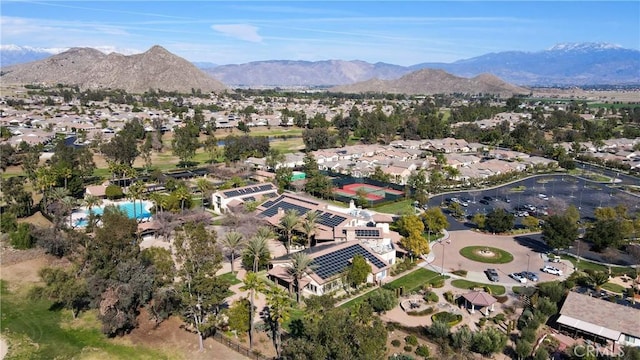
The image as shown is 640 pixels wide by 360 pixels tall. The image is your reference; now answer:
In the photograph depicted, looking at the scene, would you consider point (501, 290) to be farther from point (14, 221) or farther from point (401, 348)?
point (14, 221)

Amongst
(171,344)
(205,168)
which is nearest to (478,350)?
(171,344)

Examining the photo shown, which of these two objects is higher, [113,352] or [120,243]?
[120,243]

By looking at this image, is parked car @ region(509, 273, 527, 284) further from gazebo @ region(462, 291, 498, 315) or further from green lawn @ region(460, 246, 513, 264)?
gazebo @ region(462, 291, 498, 315)

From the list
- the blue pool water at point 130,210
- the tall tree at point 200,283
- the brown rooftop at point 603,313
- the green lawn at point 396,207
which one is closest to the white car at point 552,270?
the brown rooftop at point 603,313

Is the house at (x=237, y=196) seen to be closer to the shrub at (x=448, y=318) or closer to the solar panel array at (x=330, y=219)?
the solar panel array at (x=330, y=219)

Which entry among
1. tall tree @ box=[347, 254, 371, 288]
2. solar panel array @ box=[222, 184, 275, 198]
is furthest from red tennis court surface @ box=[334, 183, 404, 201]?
tall tree @ box=[347, 254, 371, 288]

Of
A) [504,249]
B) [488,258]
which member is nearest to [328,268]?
[488,258]

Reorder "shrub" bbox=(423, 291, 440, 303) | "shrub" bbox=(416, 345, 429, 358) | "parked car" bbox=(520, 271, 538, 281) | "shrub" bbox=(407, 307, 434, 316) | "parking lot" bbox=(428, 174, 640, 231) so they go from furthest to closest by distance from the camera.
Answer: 1. "parking lot" bbox=(428, 174, 640, 231)
2. "parked car" bbox=(520, 271, 538, 281)
3. "shrub" bbox=(423, 291, 440, 303)
4. "shrub" bbox=(407, 307, 434, 316)
5. "shrub" bbox=(416, 345, 429, 358)
